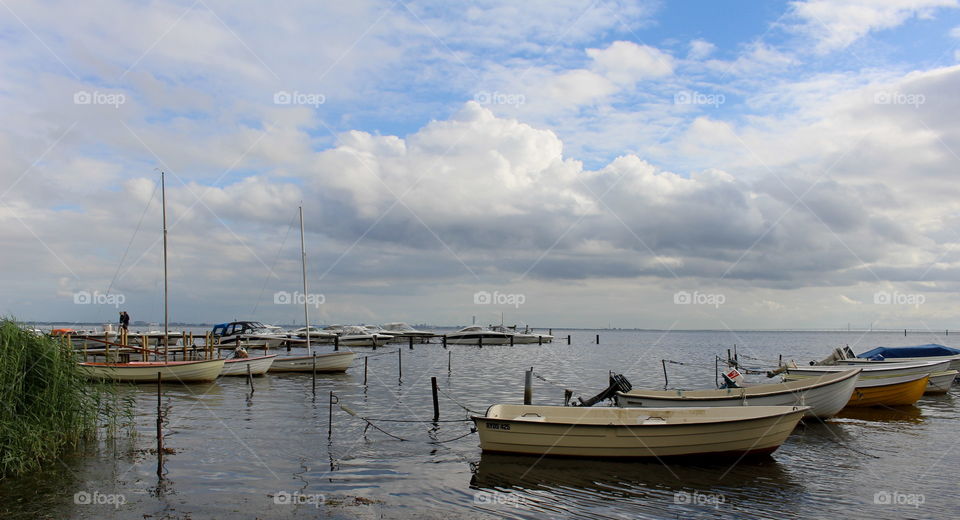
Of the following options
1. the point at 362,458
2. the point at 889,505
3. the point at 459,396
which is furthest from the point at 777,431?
the point at 459,396

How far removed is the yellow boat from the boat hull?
2844 cm

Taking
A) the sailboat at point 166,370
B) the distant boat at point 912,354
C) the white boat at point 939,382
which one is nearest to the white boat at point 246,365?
the sailboat at point 166,370

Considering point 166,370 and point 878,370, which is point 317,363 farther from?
point 878,370

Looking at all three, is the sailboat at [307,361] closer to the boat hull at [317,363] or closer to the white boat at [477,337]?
the boat hull at [317,363]

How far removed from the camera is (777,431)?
16719mm

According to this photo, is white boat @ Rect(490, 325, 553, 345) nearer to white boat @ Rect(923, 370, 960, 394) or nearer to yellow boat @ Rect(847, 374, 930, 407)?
white boat @ Rect(923, 370, 960, 394)

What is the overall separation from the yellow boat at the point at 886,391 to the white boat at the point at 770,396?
4.52 meters

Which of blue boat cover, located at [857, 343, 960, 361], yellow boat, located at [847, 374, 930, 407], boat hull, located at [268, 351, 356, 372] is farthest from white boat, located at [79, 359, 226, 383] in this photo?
blue boat cover, located at [857, 343, 960, 361]

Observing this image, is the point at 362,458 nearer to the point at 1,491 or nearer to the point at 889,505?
the point at 1,491

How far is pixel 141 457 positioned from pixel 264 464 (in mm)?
3006

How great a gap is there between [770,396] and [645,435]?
7375mm

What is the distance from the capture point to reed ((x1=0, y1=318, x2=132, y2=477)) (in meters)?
12.9

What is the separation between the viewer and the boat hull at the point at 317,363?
132ft

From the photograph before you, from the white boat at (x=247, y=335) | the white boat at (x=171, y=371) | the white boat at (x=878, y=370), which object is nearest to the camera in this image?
the white boat at (x=878, y=370)
